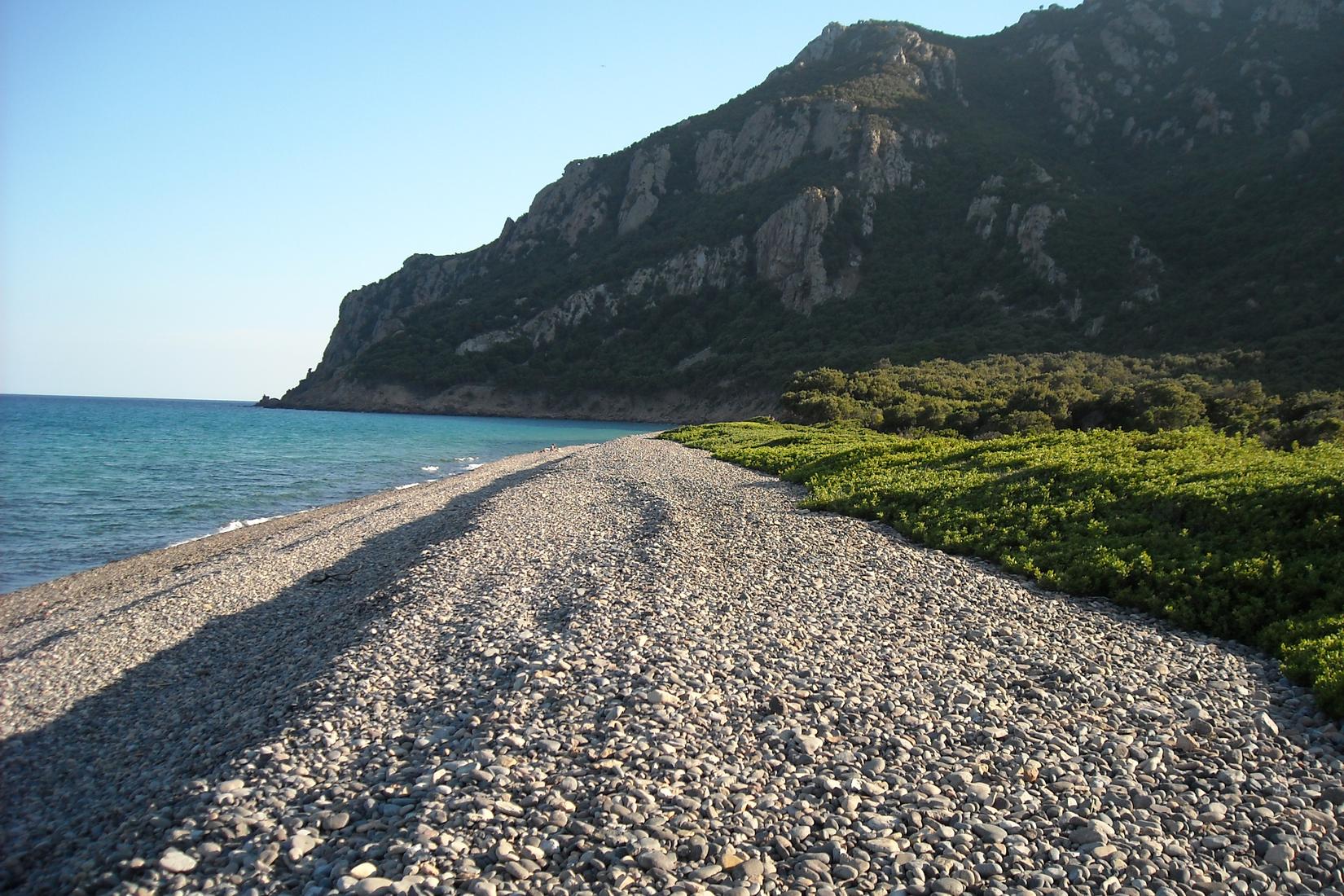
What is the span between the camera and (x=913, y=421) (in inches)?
1928

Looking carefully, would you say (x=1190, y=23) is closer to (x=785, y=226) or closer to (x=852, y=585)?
(x=785, y=226)

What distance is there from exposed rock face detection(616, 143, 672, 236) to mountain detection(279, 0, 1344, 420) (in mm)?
531

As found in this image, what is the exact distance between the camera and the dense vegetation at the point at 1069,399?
1339 inches

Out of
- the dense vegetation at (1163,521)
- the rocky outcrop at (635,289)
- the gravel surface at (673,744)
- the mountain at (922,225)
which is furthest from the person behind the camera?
the rocky outcrop at (635,289)

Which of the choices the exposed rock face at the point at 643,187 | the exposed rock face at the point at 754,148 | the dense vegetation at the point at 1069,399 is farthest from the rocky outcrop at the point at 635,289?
the dense vegetation at the point at 1069,399

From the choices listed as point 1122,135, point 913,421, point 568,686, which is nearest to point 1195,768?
point 568,686

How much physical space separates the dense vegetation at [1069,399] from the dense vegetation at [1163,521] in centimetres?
1366

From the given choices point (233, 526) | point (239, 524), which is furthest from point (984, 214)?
point (233, 526)

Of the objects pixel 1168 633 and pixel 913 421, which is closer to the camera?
pixel 1168 633

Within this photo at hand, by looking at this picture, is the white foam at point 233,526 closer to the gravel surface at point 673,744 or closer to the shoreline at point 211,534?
the shoreline at point 211,534

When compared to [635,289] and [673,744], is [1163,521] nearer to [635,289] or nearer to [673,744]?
[673,744]

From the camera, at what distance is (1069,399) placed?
4328 centimetres

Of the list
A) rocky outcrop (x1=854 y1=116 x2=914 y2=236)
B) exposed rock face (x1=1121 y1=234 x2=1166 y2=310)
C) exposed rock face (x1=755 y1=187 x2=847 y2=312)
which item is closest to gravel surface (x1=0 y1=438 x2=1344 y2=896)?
exposed rock face (x1=1121 y1=234 x2=1166 y2=310)

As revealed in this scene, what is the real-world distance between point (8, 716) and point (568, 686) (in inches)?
340
